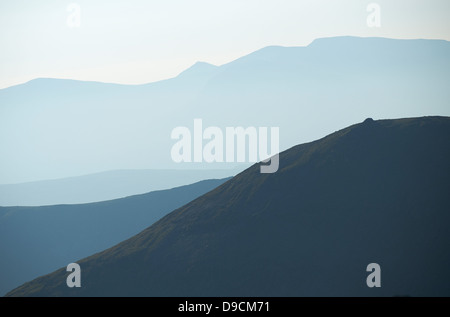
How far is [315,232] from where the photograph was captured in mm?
151000

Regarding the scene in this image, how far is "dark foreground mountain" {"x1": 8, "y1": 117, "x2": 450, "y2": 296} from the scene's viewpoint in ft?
446

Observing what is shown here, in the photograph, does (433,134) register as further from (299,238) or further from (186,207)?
(186,207)

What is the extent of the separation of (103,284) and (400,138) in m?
90.1


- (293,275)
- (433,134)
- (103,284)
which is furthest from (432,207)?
(103,284)

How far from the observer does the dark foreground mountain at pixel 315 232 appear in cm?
13588

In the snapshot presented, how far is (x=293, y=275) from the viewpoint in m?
139
